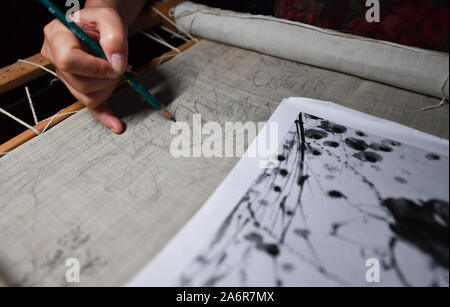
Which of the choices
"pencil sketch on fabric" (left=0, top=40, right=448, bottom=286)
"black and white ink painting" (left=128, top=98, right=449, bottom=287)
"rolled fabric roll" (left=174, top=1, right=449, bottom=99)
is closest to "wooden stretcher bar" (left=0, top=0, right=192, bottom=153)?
"pencil sketch on fabric" (left=0, top=40, right=448, bottom=286)

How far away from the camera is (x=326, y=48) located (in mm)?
479

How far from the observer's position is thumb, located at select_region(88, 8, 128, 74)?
1.22 ft

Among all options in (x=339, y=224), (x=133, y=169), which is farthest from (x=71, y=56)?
(x=339, y=224)

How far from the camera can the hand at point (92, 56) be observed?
0.36m

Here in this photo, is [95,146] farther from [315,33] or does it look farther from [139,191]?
[315,33]

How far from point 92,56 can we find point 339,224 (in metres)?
0.36

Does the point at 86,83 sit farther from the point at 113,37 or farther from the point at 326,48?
the point at 326,48

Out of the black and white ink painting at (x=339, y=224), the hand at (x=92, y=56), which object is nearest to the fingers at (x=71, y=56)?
the hand at (x=92, y=56)

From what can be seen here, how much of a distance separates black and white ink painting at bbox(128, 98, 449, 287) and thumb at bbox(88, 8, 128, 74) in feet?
0.79

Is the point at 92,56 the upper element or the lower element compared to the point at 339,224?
upper

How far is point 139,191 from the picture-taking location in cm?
34
